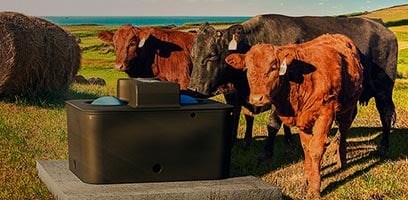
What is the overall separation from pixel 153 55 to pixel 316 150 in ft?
14.1

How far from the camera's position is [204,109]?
7.04 meters

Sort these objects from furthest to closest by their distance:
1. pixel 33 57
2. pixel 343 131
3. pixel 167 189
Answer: pixel 33 57
pixel 343 131
pixel 167 189

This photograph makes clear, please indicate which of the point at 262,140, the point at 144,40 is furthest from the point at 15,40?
the point at 262,140

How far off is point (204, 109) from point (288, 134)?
12.5 feet

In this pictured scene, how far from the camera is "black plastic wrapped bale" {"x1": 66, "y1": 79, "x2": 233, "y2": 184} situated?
6797mm

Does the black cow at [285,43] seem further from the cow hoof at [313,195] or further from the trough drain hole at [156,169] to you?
the trough drain hole at [156,169]

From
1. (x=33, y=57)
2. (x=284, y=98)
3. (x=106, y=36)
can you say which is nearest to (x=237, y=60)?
(x=284, y=98)

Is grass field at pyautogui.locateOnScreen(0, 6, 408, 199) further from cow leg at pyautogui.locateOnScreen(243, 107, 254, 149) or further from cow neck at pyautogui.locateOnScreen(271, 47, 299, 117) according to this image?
cow neck at pyautogui.locateOnScreen(271, 47, 299, 117)

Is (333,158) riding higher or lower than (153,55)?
lower

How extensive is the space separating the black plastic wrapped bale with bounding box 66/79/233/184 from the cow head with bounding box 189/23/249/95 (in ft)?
7.69

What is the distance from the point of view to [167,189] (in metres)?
6.79

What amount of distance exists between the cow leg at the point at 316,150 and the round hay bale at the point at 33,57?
1003cm

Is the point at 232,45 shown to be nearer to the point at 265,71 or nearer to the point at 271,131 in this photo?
the point at 271,131

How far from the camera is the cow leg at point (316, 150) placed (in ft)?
24.3
